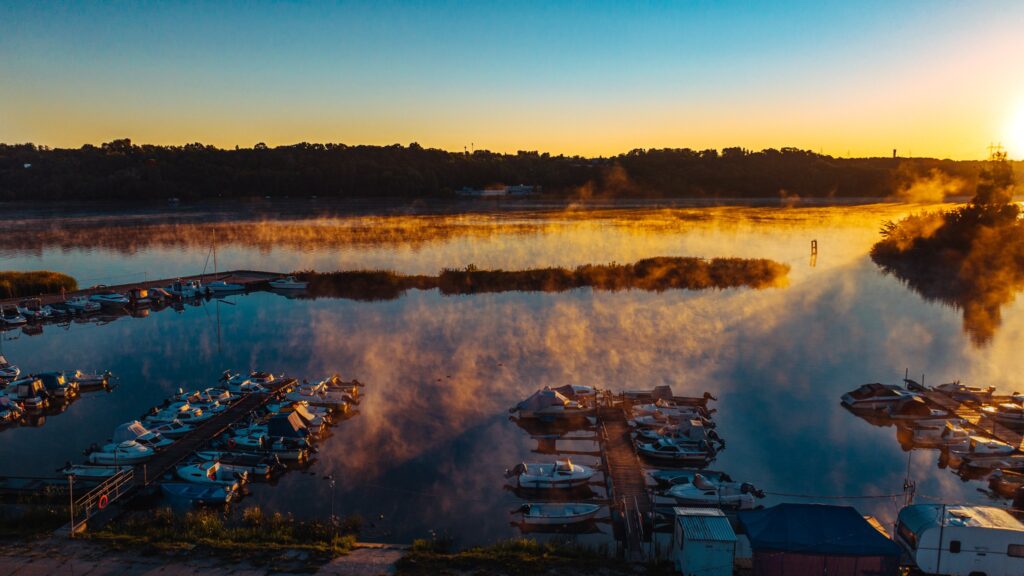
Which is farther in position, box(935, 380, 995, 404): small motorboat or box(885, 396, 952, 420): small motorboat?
box(935, 380, 995, 404): small motorboat

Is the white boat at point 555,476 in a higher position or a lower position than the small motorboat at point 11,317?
lower

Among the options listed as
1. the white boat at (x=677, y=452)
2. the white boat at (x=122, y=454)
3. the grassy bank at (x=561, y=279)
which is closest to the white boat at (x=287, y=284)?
the grassy bank at (x=561, y=279)

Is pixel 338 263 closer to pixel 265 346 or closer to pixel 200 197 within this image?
pixel 265 346

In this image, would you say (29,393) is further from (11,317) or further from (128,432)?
(11,317)

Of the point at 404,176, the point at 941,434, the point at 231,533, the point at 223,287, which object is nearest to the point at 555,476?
the point at 231,533

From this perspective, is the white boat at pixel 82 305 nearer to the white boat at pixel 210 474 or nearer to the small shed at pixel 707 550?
the white boat at pixel 210 474

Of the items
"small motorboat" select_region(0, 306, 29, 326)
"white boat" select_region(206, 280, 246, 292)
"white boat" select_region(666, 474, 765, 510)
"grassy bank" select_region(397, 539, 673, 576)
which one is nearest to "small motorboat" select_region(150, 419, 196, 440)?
"grassy bank" select_region(397, 539, 673, 576)

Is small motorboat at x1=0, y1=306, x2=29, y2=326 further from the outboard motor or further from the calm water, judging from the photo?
the outboard motor
